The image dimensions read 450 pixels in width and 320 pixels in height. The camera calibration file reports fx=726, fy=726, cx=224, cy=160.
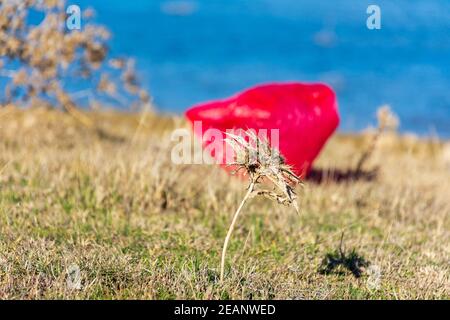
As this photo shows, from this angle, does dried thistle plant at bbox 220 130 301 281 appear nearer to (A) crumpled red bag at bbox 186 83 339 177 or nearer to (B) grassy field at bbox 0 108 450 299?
(B) grassy field at bbox 0 108 450 299

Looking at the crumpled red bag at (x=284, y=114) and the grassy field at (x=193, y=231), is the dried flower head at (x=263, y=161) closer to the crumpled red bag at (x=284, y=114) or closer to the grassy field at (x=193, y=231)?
the grassy field at (x=193, y=231)

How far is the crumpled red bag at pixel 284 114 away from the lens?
395cm

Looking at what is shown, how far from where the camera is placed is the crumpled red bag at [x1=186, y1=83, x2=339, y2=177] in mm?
3947

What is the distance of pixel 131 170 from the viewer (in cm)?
401

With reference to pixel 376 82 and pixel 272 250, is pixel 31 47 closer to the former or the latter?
pixel 272 250

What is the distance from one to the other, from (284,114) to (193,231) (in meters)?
0.91

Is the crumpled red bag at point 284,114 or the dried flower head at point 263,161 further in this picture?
the crumpled red bag at point 284,114

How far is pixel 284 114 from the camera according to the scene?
3963mm

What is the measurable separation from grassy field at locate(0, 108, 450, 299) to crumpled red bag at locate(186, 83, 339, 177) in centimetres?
28

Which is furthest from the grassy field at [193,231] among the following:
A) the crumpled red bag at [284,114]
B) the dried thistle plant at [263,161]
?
the dried thistle plant at [263,161]

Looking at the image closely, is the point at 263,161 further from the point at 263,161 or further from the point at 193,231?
the point at 193,231

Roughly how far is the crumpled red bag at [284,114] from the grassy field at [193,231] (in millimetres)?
281

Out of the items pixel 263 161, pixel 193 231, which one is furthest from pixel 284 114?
pixel 263 161

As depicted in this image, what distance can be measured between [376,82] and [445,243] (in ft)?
37.5
